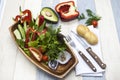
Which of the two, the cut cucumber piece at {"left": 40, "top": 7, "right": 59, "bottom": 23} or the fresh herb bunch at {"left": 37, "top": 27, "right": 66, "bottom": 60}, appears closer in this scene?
the fresh herb bunch at {"left": 37, "top": 27, "right": 66, "bottom": 60}

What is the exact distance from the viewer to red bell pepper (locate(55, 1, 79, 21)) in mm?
1060

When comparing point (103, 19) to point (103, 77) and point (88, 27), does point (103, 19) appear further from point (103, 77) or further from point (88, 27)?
point (103, 77)

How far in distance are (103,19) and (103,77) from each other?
0.31 m

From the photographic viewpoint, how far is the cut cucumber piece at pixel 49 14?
41.1 inches

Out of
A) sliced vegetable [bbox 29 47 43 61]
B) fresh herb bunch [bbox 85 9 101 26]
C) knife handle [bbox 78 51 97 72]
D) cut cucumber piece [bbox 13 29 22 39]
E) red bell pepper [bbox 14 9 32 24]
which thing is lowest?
knife handle [bbox 78 51 97 72]

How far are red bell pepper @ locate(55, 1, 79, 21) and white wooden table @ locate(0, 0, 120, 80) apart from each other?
0.41 ft

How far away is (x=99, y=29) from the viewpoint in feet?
3.47

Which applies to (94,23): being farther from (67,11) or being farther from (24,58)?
(24,58)

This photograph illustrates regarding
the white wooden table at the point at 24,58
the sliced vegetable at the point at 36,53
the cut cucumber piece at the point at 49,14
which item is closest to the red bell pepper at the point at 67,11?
the cut cucumber piece at the point at 49,14

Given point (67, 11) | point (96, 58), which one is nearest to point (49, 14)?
point (67, 11)

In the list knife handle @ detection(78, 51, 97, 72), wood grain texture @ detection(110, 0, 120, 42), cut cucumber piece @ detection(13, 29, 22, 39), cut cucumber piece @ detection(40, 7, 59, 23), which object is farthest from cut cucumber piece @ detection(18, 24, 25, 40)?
wood grain texture @ detection(110, 0, 120, 42)

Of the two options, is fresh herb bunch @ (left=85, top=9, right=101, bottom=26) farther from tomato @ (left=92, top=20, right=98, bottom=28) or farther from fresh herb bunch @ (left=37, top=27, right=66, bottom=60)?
fresh herb bunch @ (left=37, top=27, right=66, bottom=60)

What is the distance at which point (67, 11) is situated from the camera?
1.08 m

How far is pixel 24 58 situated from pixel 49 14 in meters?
0.23
